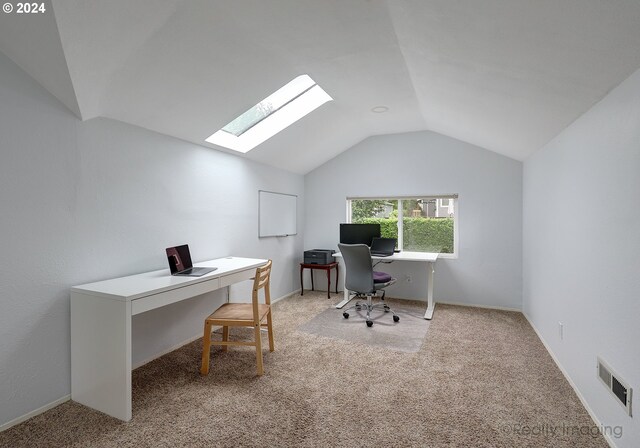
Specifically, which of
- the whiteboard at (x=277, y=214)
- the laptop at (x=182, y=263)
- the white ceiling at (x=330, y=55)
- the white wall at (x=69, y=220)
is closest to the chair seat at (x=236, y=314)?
the laptop at (x=182, y=263)

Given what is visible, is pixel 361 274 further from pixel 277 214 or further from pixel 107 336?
pixel 107 336

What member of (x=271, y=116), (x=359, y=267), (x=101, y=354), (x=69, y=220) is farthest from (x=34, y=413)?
(x=271, y=116)

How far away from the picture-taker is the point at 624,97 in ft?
5.24

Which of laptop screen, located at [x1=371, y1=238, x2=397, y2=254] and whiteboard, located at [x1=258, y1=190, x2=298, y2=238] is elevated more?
whiteboard, located at [x1=258, y1=190, x2=298, y2=238]

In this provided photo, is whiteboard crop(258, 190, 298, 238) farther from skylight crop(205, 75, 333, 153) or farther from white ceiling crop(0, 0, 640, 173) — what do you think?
white ceiling crop(0, 0, 640, 173)

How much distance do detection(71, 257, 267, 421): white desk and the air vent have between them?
2708 mm

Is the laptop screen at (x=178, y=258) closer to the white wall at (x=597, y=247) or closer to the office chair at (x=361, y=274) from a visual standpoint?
the office chair at (x=361, y=274)

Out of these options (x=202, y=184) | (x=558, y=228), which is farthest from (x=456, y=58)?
(x=202, y=184)

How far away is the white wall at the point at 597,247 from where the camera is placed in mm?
1522

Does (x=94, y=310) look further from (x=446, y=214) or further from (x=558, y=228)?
(x=446, y=214)

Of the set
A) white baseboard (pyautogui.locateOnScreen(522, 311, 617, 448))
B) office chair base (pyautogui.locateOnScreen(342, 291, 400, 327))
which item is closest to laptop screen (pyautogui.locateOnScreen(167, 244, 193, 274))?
office chair base (pyautogui.locateOnScreen(342, 291, 400, 327))

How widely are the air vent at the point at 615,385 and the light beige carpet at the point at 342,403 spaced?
1.04ft

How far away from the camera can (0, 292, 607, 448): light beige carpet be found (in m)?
1.76

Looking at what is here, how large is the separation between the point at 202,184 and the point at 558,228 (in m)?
3.40
